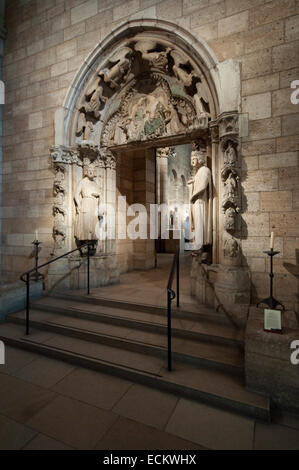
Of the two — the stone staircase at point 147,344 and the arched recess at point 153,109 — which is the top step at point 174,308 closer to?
the stone staircase at point 147,344

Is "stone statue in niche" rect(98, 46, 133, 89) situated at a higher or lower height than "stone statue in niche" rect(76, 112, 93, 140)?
higher

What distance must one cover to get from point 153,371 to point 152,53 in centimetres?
457

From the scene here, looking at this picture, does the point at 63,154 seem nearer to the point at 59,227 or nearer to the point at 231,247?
the point at 59,227

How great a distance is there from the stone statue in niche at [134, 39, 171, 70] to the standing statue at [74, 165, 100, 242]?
2035 mm

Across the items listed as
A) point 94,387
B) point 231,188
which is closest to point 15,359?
point 94,387

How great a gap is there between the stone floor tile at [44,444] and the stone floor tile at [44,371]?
599 mm

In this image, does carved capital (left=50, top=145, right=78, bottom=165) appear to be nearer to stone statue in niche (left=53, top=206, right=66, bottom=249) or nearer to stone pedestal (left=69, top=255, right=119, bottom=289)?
stone statue in niche (left=53, top=206, right=66, bottom=249)

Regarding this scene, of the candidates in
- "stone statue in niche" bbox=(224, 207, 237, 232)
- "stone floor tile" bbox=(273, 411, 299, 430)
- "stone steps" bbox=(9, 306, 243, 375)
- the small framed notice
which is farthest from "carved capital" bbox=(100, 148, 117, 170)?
"stone floor tile" bbox=(273, 411, 299, 430)

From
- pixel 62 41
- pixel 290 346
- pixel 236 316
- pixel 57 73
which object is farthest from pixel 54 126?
pixel 290 346

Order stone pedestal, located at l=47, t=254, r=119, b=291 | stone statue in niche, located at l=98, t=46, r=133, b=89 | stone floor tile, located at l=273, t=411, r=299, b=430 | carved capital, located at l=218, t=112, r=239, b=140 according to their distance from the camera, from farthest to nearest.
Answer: stone pedestal, located at l=47, t=254, r=119, b=291, stone statue in niche, located at l=98, t=46, r=133, b=89, carved capital, located at l=218, t=112, r=239, b=140, stone floor tile, located at l=273, t=411, r=299, b=430

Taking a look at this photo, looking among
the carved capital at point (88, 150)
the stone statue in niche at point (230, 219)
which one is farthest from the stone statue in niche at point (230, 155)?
the carved capital at point (88, 150)

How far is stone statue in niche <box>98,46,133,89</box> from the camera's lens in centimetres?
413

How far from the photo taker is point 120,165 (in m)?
5.76

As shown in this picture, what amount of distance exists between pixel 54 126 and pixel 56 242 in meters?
2.18
